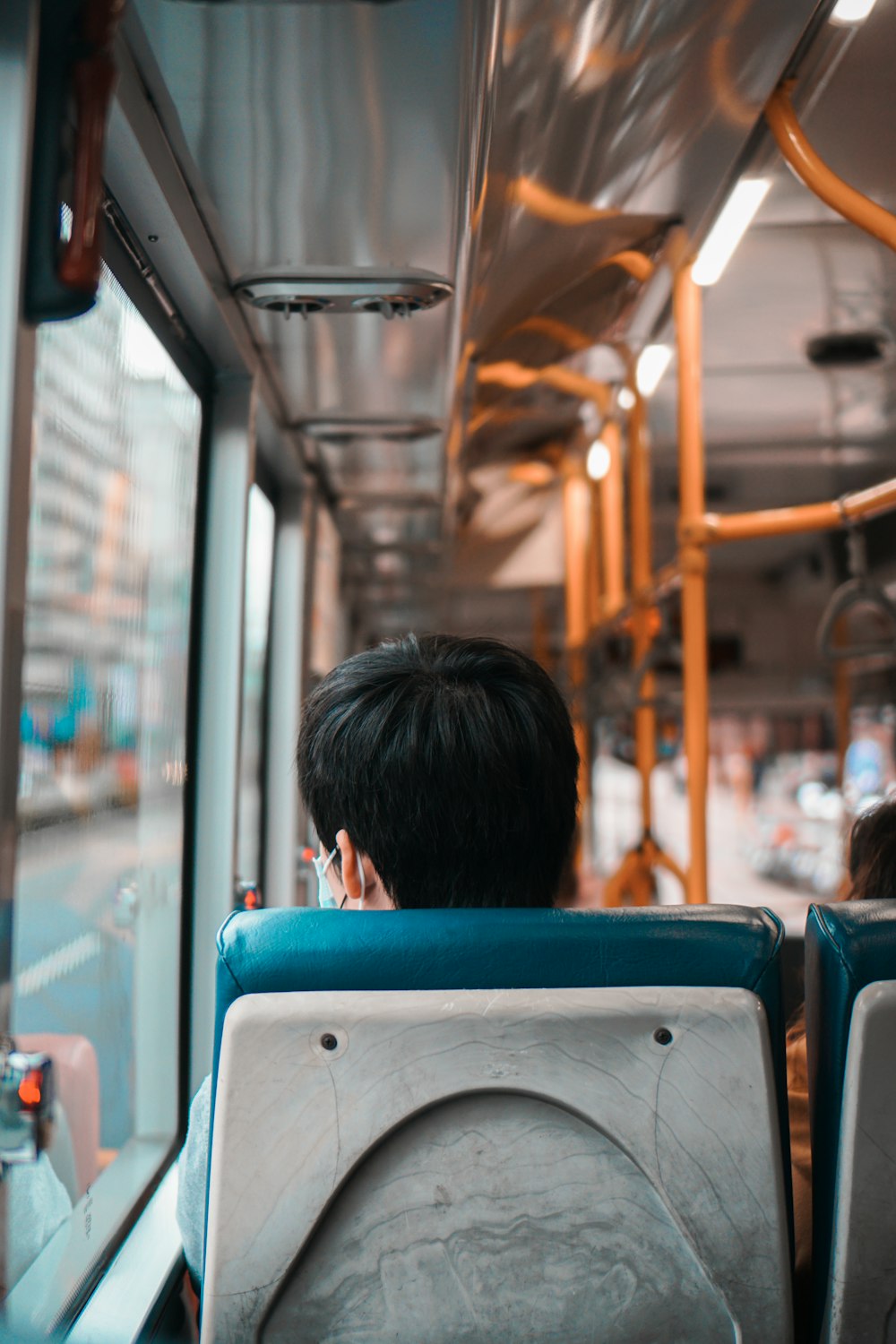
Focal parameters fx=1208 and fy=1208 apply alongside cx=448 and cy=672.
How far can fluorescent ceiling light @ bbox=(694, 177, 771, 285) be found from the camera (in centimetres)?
231

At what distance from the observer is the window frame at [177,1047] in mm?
1454

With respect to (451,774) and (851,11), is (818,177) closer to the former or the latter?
(851,11)

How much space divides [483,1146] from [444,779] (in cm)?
36

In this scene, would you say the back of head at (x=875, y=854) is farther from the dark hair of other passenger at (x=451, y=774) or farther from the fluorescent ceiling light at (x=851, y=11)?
the fluorescent ceiling light at (x=851, y=11)

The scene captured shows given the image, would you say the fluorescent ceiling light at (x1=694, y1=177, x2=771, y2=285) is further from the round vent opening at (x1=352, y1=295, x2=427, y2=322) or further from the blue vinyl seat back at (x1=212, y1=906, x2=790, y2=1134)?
the blue vinyl seat back at (x1=212, y1=906, x2=790, y2=1134)

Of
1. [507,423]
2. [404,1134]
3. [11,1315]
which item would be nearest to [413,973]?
[404,1134]

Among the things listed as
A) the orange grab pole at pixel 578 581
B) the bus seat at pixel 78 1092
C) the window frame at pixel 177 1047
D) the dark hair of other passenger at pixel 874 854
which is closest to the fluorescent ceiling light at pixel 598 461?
the orange grab pole at pixel 578 581

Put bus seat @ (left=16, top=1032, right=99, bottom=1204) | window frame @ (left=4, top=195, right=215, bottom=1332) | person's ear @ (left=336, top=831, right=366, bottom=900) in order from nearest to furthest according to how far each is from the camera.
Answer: person's ear @ (left=336, top=831, right=366, bottom=900), window frame @ (left=4, top=195, right=215, bottom=1332), bus seat @ (left=16, top=1032, right=99, bottom=1204)

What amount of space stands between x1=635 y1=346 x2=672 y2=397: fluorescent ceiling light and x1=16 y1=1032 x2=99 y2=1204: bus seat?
88.5 inches

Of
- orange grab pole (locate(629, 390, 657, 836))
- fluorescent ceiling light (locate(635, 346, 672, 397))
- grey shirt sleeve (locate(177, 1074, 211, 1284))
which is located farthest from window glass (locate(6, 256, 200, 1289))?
orange grab pole (locate(629, 390, 657, 836))

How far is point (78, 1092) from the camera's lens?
1.70 m

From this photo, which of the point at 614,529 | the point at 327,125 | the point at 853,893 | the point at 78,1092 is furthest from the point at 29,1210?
the point at 614,529

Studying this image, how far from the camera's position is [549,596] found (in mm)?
6824

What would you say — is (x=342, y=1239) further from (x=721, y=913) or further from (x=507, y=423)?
(x=507, y=423)
